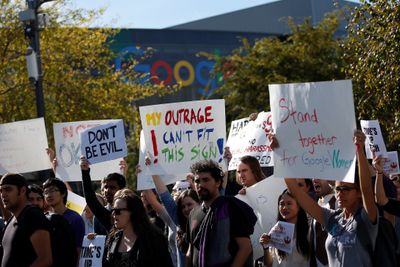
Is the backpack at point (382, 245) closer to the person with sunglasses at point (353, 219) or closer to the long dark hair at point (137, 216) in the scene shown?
the person with sunglasses at point (353, 219)

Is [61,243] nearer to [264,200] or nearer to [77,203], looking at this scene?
[264,200]

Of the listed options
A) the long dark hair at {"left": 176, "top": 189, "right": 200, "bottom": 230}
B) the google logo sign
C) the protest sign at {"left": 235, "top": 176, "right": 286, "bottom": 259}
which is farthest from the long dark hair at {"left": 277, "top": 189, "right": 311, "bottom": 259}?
the google logo sign

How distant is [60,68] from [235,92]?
7.53 metres

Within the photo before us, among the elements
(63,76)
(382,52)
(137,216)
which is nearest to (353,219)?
(137,216)

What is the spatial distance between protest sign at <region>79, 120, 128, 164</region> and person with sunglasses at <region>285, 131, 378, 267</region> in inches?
159

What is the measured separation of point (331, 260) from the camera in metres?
6.73

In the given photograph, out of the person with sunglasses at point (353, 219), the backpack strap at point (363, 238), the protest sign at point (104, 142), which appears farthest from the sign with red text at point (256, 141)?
the backpack strap at point (363, 238)

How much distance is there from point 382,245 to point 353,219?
0.27m

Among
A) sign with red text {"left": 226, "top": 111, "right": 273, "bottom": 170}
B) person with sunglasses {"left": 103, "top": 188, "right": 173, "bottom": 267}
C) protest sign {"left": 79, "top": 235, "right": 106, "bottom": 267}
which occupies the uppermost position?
sign with red text {"left": 226, "top": 111, "right": 273, "bottom": 170}

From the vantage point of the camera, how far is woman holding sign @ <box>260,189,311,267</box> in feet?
25.2

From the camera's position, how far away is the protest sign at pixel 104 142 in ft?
34.2

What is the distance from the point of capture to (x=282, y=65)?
2988 centimetres

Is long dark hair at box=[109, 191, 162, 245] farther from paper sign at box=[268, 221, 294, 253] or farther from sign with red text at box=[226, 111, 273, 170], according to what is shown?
sign with red text at box=[226, 111, 273, 170]

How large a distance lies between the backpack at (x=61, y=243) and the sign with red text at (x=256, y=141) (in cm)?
294
